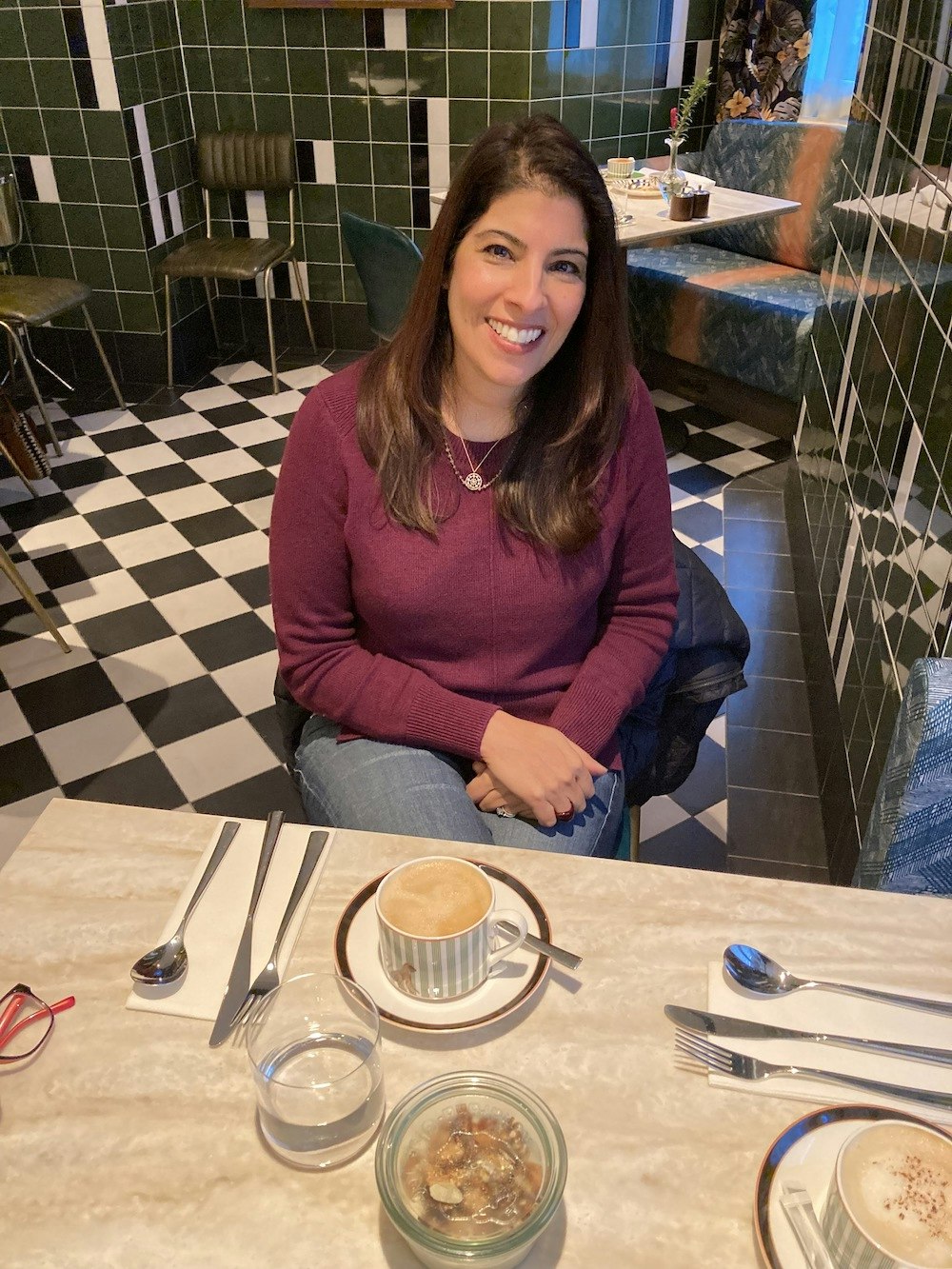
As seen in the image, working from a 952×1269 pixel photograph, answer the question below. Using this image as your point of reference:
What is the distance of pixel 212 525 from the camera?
11.0 feet

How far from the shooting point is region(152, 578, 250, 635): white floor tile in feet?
9.41

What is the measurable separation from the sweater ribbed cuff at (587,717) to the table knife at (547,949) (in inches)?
20.6

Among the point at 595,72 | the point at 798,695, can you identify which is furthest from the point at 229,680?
the point at 595,72

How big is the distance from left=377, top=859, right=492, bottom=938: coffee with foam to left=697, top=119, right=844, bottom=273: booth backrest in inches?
147

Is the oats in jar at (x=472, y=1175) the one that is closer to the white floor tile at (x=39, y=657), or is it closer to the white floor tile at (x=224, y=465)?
the white floor tile at (x=39, y=657)

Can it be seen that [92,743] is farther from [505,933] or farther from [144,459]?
[505,933]

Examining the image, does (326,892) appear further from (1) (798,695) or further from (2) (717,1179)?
(1) (798,695)

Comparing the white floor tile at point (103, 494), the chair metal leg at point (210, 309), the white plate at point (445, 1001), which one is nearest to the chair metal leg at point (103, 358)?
the chair metal leg at point (210, 309)

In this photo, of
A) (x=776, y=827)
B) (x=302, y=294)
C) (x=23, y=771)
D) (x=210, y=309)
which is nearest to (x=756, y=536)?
(x=776, y=827)

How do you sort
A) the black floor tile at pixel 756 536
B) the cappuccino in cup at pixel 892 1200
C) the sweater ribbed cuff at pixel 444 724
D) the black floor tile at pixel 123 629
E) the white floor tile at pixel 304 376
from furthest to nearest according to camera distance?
1. the white floor tile at pixel 304 376
2. the black floor tile at pixel 756 536
3. the black floor tile at pixel 123 629
4. the sweater ribbed cuff at pixel 444 724
5. the cappuccino in cup at pixel 892 1200

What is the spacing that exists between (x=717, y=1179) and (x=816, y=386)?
2504 millimetres

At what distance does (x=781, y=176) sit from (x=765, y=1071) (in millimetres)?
4005

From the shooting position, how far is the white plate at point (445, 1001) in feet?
2.66

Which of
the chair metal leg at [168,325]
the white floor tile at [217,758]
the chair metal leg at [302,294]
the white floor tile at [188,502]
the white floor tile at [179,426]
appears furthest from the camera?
the chair metal leg at [302,294]
